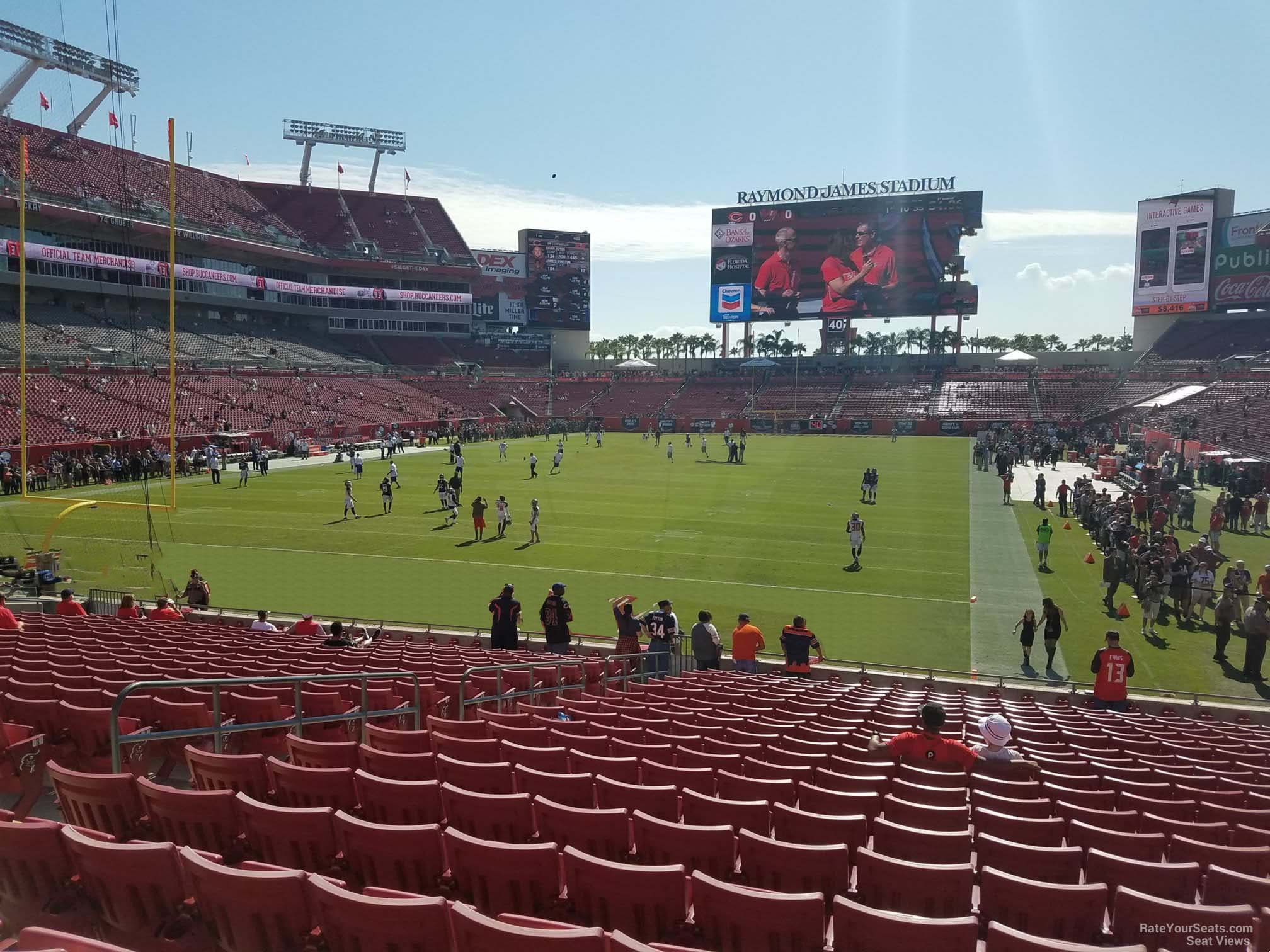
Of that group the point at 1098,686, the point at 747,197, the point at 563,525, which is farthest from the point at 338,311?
the point at 1098,686

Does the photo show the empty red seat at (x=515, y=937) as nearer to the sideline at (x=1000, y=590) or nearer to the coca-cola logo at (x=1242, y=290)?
the sideline at (x=1000, y=590)

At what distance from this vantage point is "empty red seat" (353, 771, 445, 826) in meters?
4.88

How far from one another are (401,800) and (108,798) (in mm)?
1518

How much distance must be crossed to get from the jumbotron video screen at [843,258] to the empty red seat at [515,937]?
80.5 m

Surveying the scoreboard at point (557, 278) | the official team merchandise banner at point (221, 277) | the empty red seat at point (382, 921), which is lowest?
the empty red seat at point (382, 921)

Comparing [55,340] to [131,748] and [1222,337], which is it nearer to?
[131,748]

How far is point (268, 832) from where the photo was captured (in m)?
4.36

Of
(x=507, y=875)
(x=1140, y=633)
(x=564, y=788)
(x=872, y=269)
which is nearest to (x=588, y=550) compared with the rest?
(x=1140, y=633)

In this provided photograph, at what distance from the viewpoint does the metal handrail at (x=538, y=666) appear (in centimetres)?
862

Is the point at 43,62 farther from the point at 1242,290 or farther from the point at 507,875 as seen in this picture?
the point at 1242,290

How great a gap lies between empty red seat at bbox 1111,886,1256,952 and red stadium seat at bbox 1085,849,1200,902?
0.45 meters

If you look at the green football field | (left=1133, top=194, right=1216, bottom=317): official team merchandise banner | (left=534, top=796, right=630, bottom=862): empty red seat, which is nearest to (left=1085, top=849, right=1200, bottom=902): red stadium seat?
(left=534, top=796, right=630, bottom=862): empty red seat

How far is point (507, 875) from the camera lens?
4.00 m

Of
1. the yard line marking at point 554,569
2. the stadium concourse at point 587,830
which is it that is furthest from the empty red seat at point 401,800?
the yard line marking at point 554,569
